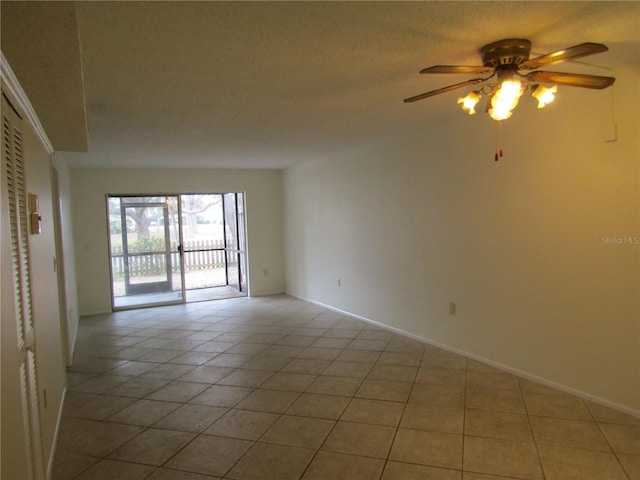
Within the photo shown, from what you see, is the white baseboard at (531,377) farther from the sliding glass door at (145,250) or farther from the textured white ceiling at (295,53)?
the sliding glass door at (145,250)

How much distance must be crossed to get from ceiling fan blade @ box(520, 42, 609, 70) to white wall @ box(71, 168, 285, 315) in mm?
5775

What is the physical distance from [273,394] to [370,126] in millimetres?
2674

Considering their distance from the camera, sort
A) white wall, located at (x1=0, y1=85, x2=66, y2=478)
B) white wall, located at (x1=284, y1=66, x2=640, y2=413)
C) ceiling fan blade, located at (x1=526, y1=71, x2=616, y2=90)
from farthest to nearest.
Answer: white wall, located at (x1=284, y1=66, x2=640, y2=413)
ceiling fan blade, located at (x1=526, y1=71, x2=616, y2=90)
white wall, located at (x1=0, y1=85, x2=66, y2=478)

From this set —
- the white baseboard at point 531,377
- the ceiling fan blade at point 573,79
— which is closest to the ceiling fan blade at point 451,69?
the ceiling fan blade at point 573,79

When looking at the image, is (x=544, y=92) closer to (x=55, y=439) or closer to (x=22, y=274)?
(x=22, y=274)

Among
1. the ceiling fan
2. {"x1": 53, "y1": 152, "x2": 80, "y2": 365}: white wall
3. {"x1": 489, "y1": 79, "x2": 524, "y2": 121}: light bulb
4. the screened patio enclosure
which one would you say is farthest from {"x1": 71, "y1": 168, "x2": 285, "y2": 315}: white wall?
{"x1": 489, "y1": 79, "x2": 524, "y2": 121}: light bulb

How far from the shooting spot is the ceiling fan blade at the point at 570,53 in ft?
5.27

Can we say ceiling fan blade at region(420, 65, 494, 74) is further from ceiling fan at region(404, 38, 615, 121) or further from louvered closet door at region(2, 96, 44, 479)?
louvered closet door at region(2, 96, 44, 479)

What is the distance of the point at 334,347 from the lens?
4332 millimetres

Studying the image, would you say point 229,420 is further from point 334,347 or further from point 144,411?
point 334,347

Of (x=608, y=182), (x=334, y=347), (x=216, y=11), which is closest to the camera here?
(x=216, y=11)

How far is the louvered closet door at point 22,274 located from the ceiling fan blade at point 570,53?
234 cm

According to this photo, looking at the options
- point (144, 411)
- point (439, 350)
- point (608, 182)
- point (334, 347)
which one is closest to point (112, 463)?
point (144, 411)

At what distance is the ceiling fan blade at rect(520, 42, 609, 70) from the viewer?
1607mm
